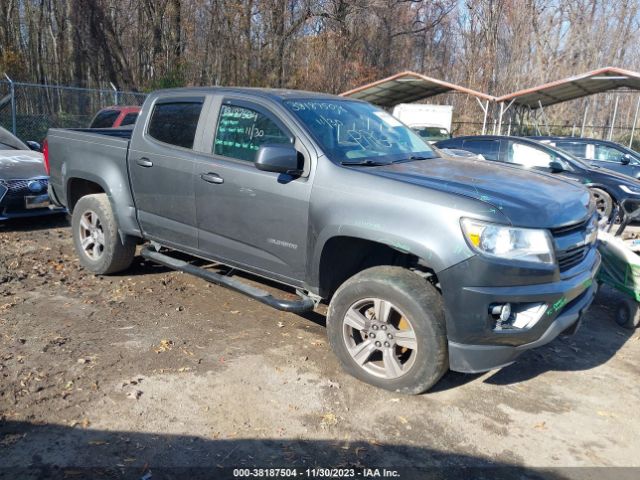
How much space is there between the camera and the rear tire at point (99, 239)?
212 inches

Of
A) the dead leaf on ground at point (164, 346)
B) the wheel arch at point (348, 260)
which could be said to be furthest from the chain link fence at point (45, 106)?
the wheel arch at point (348, 260)

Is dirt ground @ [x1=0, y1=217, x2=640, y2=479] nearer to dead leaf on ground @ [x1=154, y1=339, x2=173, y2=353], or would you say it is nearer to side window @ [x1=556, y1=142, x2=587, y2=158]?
dead leaf on ground @ [x1=154, y1=339, x2=173, y2=353]

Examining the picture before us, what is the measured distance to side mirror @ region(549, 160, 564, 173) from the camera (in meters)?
9.79

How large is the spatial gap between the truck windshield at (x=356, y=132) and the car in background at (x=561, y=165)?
18.3 ft

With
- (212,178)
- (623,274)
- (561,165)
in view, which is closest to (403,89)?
(561,165)

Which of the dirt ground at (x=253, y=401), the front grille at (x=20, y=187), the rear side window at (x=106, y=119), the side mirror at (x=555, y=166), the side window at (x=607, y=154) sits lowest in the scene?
the dirt ground at (x=253, y=401)

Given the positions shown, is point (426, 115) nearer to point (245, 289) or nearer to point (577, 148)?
point (577, 148)

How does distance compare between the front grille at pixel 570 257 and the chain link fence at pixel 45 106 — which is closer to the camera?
the front grille at pixel 570 257

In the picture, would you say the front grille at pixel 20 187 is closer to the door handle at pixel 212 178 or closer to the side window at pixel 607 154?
the door handle at pixel 212 178

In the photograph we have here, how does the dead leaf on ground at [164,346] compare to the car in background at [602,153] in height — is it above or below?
below

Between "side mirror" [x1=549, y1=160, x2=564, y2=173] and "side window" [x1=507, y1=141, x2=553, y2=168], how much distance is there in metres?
0.13

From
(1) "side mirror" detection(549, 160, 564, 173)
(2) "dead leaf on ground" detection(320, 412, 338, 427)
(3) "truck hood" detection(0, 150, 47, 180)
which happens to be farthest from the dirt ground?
(1) "side mirror" detection(549, 160, 564, 173)

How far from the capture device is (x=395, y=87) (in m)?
22.2

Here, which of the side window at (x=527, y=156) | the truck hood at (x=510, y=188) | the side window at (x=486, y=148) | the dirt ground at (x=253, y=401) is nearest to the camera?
the dirt ground at (x=253, y=401)
